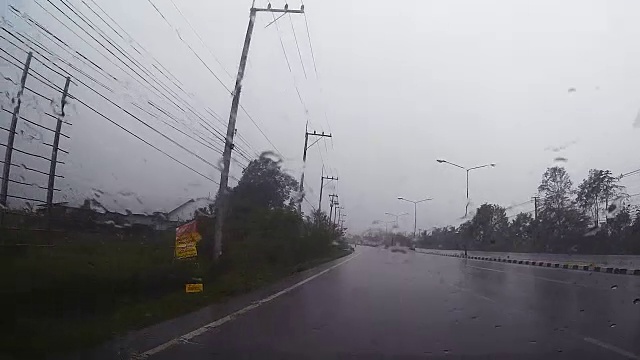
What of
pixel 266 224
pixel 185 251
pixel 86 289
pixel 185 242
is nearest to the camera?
pixel 86 289

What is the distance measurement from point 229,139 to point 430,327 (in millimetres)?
12262

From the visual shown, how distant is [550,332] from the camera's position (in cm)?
995

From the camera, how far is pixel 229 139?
69.2ft

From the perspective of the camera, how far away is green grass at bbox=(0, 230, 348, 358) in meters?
8.64

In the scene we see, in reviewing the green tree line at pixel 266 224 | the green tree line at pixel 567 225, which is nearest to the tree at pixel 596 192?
the green tree line at pixel 567 225

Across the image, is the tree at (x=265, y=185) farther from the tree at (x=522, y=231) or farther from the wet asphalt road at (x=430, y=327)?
the tree at (x=522, y=231)

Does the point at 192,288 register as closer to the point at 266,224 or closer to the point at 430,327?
the point at 430,327

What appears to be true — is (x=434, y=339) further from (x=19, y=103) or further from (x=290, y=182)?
(x=290, y=182)

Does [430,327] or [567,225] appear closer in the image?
[430,327]

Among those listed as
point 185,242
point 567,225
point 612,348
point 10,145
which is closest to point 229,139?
point 185,242

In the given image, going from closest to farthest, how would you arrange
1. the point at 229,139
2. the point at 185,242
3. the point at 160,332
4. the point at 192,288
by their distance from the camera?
the point at 160,332 < the point at 192,288 < the point at 185,242 < the point at 229,139

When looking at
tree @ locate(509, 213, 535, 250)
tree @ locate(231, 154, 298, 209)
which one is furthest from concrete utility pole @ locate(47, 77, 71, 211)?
tree @ locate(509, 213, 535, 250)

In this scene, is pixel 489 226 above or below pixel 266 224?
above

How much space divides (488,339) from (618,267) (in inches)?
998
